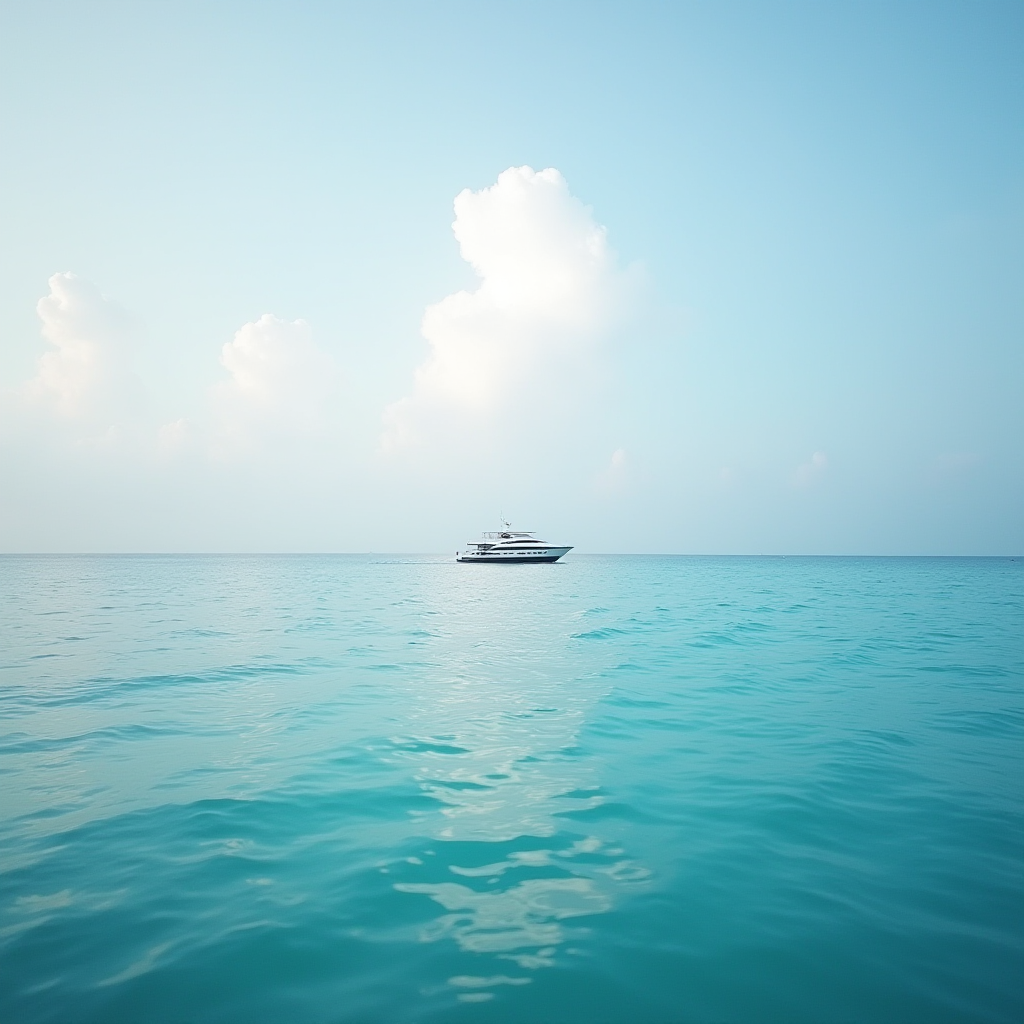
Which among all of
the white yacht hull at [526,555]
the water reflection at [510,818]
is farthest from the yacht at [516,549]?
the water reflection at [510,818]

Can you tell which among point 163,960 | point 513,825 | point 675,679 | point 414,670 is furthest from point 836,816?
point 414,670

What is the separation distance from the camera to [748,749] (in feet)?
26.9

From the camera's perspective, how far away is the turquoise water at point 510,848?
11.5 ft

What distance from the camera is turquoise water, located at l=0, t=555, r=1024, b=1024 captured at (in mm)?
3500

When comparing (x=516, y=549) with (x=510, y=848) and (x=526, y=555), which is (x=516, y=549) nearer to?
(x=526, y=555)

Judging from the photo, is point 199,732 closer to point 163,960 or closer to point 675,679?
point 163,960

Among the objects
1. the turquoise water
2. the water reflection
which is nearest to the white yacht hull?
the water reflection

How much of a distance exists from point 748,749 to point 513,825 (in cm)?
425

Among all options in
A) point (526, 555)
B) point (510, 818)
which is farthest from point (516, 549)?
point (510, 818)

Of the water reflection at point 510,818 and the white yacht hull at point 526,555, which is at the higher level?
the white yacht hull at point 526,555

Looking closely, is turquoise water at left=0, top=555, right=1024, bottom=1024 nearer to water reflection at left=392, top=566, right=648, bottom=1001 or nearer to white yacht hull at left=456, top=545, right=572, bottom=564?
water reflection at left=392, top=566, right=648, bottom=1001

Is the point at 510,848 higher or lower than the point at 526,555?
lower

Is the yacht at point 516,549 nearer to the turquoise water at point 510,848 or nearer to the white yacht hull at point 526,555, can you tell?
the white yacht hull at point 526,555

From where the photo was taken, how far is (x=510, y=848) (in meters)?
5.23
